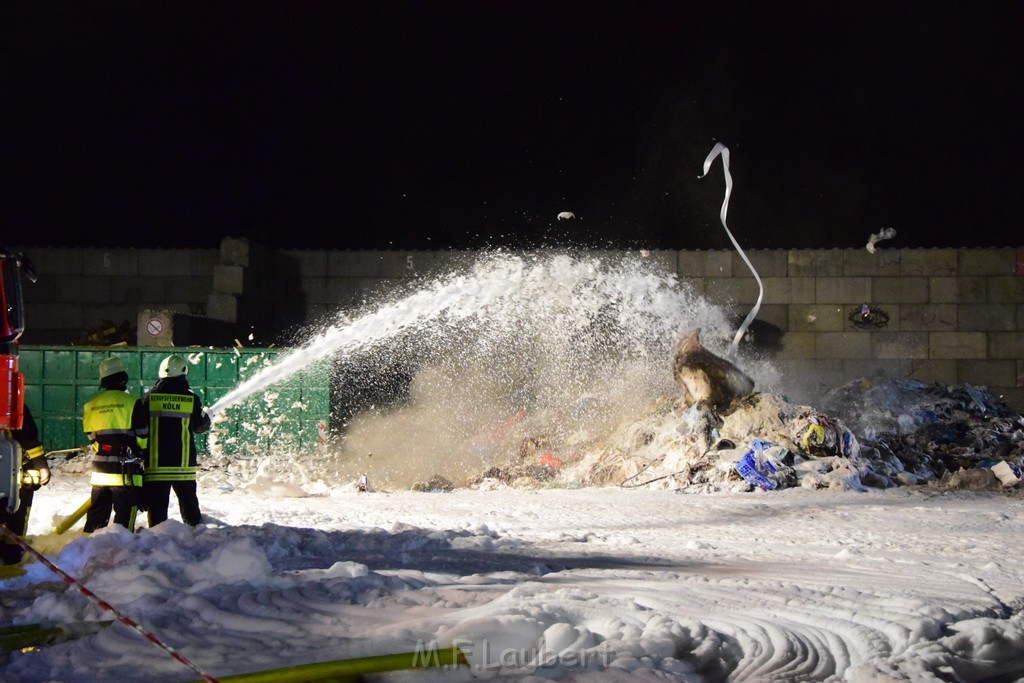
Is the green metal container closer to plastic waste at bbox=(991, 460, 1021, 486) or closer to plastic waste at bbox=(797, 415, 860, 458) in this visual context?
plastic waste at bbox=(797, 415, 860, 458)

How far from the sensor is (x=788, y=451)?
11625mm

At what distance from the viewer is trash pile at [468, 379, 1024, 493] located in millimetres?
11453

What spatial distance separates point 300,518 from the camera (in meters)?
8.47

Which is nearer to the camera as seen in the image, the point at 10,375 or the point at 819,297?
the point at 10,375

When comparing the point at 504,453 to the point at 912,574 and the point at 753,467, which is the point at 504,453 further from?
the point at 912,574

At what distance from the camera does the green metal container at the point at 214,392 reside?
14000mm

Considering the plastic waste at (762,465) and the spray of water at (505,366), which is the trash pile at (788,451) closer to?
the plastic waste at (762,465)

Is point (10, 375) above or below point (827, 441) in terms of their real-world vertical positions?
above

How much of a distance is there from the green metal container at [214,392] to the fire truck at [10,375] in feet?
28.0

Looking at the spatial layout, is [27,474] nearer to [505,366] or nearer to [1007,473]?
[505,366]

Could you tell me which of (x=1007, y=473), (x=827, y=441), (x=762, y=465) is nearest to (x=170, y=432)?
(x=762, y=465)

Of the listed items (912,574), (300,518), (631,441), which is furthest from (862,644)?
(631,441)

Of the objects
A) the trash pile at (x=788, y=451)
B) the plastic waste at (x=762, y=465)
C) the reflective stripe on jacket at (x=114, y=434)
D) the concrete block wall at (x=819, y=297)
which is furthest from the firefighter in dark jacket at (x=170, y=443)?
the concrete block wall at (x=819, y=297)

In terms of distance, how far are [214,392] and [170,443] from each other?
25.0 ft
